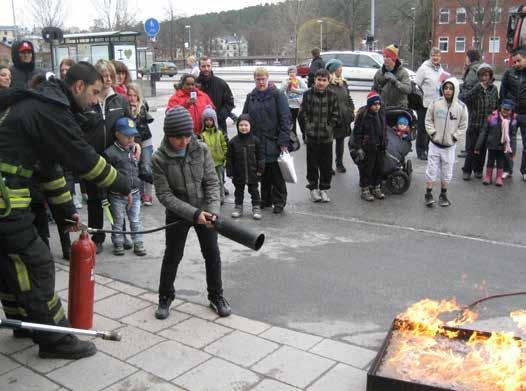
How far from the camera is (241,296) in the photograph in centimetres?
530

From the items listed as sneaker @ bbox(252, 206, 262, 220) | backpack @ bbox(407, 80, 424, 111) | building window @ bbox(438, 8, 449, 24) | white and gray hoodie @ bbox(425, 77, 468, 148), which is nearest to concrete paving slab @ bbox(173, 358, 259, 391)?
sneaker @ bbox(252, 206, 262, 220)

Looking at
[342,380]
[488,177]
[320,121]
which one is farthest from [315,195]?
[342,380]

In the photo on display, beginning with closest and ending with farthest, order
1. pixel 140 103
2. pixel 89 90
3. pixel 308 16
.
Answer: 1. pixel 89 90
2. pixel 140 103
3. pixel 308 16

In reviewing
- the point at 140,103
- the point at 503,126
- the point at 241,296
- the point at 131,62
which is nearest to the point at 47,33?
the point at 131,62

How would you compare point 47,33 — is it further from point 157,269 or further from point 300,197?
point 157,269

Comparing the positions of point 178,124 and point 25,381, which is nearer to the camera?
point 25,381

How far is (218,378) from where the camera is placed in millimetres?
3809

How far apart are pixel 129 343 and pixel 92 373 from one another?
483mm

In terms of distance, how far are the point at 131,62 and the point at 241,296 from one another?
19.6 m

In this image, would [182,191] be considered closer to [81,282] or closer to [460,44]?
[81,282]

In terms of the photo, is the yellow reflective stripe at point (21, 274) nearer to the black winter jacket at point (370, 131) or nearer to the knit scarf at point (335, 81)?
the black winter jacket at point (370, 131)

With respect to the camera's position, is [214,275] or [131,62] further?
[131,62]

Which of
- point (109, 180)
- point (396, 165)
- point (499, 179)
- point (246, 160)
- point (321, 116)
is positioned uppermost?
point (321, 116)

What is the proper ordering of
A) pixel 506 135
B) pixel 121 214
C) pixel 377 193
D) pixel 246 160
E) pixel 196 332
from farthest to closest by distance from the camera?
pixel 506 135
pixel 377 193
pixel 246 160
pixel 121 214
pixel 196 332
